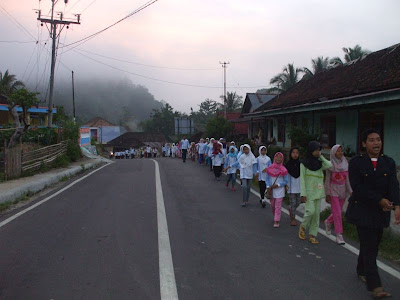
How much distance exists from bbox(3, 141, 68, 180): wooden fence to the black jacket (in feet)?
37.6

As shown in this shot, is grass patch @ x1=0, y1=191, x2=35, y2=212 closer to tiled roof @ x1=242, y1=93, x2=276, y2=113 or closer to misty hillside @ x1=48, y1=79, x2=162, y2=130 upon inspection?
tiled roof @ x1=242, y1=93, x2=276, y2=113

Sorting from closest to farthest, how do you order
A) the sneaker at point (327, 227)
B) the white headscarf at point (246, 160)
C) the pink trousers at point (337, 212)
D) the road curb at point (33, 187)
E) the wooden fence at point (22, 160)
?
the pink trousers at point (337, 212), the sneaker at point (327, 227), the white headscarf at point (246, 160), the road curb at point (33, 187), the wooden fence at point (22, 160)

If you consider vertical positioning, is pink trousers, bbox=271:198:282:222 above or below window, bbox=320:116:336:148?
below

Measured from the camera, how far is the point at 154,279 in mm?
4438

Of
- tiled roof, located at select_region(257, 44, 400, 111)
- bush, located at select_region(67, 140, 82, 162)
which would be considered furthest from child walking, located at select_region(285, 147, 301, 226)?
bush, located at select_region(67, 140, 82, 162)

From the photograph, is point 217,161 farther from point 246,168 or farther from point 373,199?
point 373,199

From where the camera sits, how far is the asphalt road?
13.7 feet

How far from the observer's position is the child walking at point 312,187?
6.16 meters

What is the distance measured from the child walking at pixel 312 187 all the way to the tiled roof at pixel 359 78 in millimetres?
6987

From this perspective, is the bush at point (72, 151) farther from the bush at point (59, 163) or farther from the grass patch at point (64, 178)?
the grass patch at point (64, 178)

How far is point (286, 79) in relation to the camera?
40.5 metres

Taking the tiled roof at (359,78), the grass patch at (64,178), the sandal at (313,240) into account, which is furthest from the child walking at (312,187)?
the grass patch at (64,178)

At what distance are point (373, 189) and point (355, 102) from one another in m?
9.41

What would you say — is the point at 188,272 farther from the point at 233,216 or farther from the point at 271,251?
the point at 233,216
